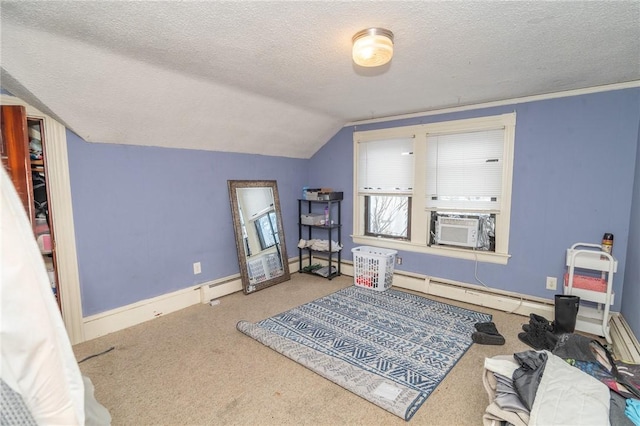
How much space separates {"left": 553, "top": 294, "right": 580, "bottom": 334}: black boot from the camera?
8.23 ft

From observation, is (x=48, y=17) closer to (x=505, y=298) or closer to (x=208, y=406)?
(x=208, y=406)

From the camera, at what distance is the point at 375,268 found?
3.67 meters

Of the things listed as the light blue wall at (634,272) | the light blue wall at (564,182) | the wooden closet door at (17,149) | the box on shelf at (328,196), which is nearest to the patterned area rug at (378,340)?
the light blue wall at (564,182)

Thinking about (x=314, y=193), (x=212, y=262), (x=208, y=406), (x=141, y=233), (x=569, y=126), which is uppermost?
(x=569, y=126)

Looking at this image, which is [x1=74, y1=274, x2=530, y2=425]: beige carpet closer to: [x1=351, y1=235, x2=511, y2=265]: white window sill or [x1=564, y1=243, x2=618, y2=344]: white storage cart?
[x1=564, y1=243, x2=618, y2=344]: white storage cart

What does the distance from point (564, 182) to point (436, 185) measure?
3.79 feet

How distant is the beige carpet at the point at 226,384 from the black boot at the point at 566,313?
0.32 metres

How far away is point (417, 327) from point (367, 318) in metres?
0.46

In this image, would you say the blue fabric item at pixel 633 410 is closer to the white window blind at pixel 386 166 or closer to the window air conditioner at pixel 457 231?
the window air conditioner at pixel 457 231

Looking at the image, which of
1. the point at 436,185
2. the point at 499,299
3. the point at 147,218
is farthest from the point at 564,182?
the point at 147,218

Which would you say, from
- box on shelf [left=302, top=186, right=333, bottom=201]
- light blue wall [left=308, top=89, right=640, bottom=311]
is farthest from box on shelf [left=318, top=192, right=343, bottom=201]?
light blue wall [left=308, top=89, right=640, bottom=311]

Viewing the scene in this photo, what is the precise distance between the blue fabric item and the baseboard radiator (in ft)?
3.60

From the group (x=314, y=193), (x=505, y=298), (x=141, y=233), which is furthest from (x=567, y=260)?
(x=141, y=233)

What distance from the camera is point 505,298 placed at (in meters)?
3.14
